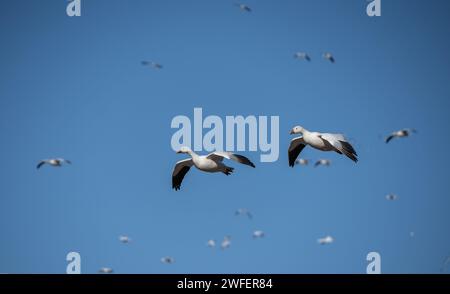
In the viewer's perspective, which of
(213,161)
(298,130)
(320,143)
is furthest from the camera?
(298,130)

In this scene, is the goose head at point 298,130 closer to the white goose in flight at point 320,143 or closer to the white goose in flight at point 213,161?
the white goose in flight at point 320,143

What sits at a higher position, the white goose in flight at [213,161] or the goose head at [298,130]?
the goose head at [298,130]

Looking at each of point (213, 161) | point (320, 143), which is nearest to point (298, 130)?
point (320, 143)

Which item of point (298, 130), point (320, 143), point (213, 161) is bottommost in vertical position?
point (213, 161)

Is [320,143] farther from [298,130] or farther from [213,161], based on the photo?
[213,161]

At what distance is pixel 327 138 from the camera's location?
19.5 meters

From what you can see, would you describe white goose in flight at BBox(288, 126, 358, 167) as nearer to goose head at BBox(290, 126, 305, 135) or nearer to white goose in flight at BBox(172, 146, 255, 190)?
goose head at BBox(290, 126, 305, 135)

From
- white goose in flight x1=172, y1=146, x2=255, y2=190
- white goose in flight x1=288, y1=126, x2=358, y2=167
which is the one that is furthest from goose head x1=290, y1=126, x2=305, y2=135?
white goose in flight x1=172, y1=146, x2=255, y2=190

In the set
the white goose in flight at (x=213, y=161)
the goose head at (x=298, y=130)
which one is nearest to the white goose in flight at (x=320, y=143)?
the goose head at (x=298, y=130)

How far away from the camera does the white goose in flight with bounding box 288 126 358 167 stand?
19.0 m

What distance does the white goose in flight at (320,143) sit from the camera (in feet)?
62.4

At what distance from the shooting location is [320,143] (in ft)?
65.2

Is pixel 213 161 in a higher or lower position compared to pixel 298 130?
lower

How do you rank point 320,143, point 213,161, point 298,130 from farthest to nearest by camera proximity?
point 298,130, point 320,143, point 213,161
